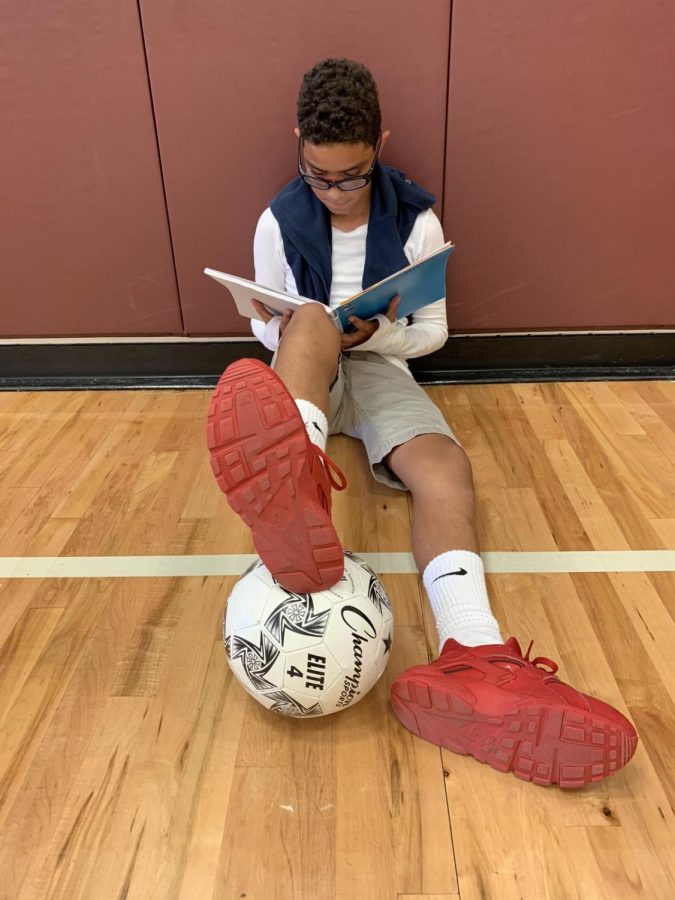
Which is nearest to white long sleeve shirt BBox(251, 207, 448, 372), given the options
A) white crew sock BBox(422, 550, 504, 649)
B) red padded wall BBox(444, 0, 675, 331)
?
red padded wall BBox(444, 0, 675, 331)

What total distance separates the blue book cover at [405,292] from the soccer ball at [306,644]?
23.2 inches

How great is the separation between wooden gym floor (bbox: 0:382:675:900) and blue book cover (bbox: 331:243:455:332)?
0.41m

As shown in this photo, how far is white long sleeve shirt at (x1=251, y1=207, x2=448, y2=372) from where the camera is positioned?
1.58m

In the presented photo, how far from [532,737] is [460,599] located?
255 mm

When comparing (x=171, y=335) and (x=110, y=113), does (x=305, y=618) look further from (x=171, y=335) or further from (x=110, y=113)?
(x=110, y=113)

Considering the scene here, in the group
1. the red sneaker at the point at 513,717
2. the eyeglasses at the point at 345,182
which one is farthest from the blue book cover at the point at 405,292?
the red sneaker at the point at 513,717

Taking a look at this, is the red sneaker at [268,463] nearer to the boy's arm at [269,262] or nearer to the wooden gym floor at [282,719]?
the wooden gym floor at [282,719]

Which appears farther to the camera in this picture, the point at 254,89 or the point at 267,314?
the point at 254,89

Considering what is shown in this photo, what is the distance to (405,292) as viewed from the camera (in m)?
1.43

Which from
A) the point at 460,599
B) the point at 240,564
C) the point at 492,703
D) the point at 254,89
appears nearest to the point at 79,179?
the point at 254,89

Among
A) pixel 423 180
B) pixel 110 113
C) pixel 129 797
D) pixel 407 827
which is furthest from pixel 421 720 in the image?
pixel 110 113

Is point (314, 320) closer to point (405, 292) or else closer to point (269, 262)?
point (405, 292)

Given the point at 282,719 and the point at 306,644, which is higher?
the point at 306,644

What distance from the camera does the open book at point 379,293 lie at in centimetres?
132
